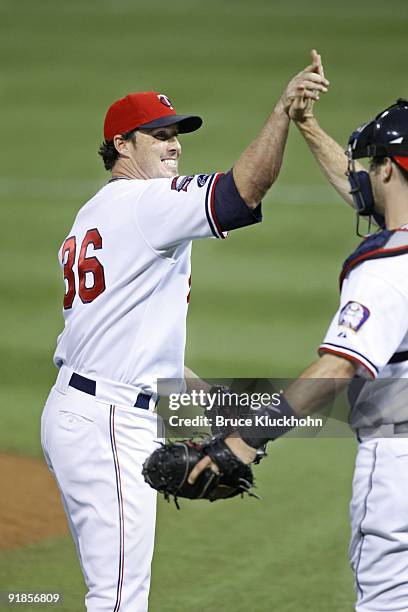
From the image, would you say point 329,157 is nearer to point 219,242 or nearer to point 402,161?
point 402,161

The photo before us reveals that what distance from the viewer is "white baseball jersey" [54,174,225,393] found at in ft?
12.0

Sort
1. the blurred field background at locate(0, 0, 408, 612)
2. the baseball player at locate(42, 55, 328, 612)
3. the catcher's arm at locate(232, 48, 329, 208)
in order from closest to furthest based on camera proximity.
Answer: the catcher's arm at locate(232, 48, 329, 208)
the baseball player at locate(42, 55, 328, 612)
the blurred field background at locate(0, 0, 408, 612)

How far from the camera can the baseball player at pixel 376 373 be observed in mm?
2842

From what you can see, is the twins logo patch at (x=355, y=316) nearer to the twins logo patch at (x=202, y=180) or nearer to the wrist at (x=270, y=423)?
the wrist at (x=270, y=423)

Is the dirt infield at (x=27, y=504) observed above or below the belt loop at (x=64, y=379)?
below

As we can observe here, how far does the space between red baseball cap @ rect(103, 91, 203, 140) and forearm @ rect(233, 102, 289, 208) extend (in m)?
0.73

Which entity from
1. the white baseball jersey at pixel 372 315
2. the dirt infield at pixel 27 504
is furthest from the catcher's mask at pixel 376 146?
the dirt infield at pixel 27 504

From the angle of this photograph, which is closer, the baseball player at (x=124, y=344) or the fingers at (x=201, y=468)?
the fingers at (x=201, y=468)

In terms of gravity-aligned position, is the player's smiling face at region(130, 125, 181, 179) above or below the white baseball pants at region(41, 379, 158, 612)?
above

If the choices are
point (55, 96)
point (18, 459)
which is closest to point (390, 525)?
point (18, 459)

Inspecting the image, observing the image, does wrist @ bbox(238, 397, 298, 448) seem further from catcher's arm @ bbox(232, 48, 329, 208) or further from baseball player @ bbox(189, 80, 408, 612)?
catcher's arm @ bbox(232, 48, 329, 208)

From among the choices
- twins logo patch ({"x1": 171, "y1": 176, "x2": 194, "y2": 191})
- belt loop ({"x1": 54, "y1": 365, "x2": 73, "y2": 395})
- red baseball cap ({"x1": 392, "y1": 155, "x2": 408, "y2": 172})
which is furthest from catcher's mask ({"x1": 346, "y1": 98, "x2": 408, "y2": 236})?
belt loop ({"x1": 54, "y1": 365, "x2": 73, "y2": 395})

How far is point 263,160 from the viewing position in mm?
3389

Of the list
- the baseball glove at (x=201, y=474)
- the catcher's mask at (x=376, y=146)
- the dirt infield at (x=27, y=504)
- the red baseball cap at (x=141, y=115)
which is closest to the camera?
the baseball glove at (x=201, y=474)
